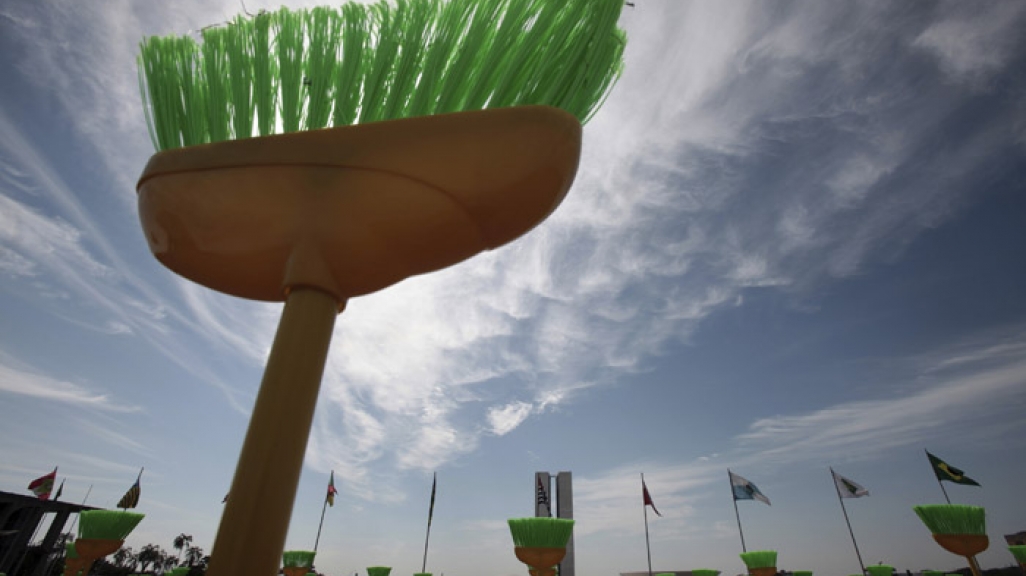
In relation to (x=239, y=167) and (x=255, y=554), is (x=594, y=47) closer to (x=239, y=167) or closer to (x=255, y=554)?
(x=239, y=167)

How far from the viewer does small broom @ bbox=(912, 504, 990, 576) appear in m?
7.25

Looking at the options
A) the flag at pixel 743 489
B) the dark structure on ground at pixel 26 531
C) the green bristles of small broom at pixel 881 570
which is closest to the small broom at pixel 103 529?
the green bristles of small broom at pixel 881 570

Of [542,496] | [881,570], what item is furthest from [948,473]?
[542,496]

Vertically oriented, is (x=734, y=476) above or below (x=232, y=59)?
above

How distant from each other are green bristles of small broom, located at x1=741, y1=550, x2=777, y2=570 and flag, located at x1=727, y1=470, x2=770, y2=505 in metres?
6.62

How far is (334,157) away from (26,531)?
38.9m

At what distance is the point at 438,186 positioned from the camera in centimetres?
107

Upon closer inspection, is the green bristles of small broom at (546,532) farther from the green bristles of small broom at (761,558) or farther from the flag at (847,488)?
the flag at (847,488)

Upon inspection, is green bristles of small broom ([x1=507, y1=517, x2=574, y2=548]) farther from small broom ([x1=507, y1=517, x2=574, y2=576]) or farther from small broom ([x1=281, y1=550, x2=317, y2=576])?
small broom ([x1=281, y1=550, x2=317, y2=576])

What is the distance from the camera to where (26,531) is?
25953mm

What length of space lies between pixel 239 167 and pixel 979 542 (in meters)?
10.8

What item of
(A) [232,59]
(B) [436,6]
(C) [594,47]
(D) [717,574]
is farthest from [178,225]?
(D) [717,574]

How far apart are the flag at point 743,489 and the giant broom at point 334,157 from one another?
67.3 feet

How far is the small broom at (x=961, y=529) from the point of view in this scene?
285 inches
